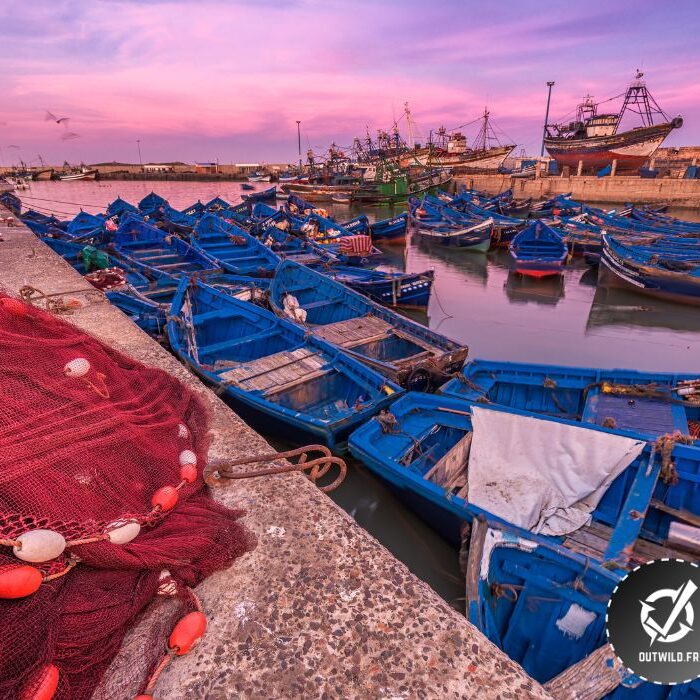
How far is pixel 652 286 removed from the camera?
51.1 ft

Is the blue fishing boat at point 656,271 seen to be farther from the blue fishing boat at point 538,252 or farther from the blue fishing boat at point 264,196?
Answer: the blue fishing boat at point 264,196

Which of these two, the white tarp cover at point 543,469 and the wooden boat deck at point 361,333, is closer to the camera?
the white tarp cover at point 543,469

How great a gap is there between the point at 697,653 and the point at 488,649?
1577 millimetres

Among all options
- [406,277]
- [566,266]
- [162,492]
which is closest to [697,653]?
[162,492]

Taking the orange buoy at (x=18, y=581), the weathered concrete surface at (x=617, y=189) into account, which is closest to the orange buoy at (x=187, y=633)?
the orange buoy at (x=18, y=581)

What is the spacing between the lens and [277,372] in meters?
7.30

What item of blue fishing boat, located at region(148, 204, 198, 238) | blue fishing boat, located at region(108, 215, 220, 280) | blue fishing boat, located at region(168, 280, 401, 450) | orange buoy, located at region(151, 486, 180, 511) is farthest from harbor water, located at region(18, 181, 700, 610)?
blue fishing boat, located at region(148, 204, 198, 238)

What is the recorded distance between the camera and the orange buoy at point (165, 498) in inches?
98.0

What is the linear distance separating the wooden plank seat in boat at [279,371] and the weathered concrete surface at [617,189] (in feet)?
140

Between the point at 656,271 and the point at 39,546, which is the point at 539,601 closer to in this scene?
the point at 39,546

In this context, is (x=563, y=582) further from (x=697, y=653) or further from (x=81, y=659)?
(x=81, y=659)

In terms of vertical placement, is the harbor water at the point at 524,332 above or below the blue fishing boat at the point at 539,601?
below

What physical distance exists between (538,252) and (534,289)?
7.26 ft

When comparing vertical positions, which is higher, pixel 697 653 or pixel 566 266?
pixel 697 653
